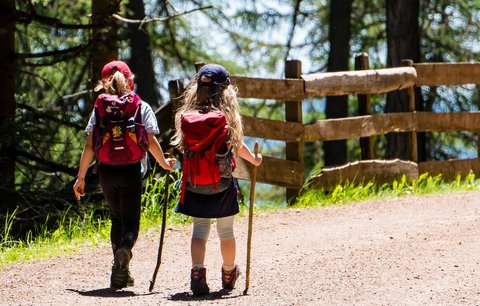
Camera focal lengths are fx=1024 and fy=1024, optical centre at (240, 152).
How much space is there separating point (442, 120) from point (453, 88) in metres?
7.67

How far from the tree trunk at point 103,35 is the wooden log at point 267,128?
1.83m

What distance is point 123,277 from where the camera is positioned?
23.4ft

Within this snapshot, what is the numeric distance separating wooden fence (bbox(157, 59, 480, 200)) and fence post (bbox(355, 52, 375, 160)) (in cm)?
1

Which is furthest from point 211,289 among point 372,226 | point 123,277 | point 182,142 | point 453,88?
point 453,88

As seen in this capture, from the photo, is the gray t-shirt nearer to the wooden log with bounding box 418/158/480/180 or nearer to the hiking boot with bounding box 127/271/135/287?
the hiking boot with bounding box 127/271/135/287

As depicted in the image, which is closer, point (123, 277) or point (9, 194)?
point (123, 277)

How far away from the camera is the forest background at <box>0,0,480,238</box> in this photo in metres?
13.8

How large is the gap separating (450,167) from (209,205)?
22.1ft

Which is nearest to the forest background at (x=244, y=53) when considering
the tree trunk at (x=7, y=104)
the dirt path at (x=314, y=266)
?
the tree trunk at (x=7, y=104)

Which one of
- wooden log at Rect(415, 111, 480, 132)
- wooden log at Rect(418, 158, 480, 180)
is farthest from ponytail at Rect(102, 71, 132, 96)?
wooden log at Rect(418, 158, 480, 180)

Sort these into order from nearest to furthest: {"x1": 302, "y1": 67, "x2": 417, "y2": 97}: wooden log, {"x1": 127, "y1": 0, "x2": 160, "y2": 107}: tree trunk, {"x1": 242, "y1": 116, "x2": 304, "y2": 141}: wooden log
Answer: {"x1": 242, "y1": 116, "x2": 304, "y2": 141}: wooden log → {"x1": 302, "y1": 67, "x2": 417, "y2": 97}: wooden log → {"x1": 127, "y1": 0, "x2": 160, "y2": 107}: tree trunk

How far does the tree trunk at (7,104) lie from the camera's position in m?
11.2

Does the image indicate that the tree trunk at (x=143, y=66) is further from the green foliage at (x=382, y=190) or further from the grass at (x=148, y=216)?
the grass at (x=148, y=216)

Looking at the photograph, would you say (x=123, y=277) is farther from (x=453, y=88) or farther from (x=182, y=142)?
(x=453, y=88)
